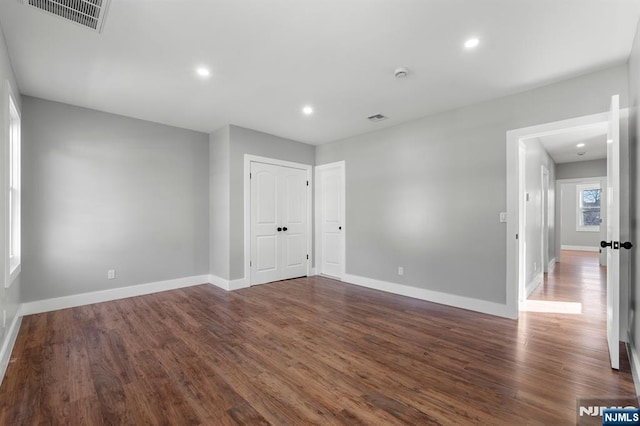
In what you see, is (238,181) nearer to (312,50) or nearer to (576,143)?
(312,50)

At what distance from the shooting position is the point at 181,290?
15.0 ft

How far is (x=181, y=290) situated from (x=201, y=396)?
9.81 feet

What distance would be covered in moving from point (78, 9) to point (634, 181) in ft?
14.9

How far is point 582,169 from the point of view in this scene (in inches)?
284

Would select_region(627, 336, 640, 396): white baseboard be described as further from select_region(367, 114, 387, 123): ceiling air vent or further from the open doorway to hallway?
select_region(367, 114, 387, 123): ceiling air vent

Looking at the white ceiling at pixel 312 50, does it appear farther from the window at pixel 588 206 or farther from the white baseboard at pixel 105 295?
the window at pixel 588 206

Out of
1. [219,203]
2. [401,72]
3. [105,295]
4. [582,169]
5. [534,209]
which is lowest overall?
[105,295]

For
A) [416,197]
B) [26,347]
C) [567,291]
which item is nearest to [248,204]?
[416,197]

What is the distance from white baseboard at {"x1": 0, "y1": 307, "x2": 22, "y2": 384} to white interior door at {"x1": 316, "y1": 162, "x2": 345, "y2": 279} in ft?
13.8

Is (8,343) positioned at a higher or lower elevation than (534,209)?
lower

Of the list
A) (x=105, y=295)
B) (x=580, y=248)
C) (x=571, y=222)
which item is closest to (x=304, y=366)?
(x=105, y=295)

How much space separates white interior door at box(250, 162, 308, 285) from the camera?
5004 millimetres

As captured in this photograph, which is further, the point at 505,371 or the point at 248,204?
the point at 248,204

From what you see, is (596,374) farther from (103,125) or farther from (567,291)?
(103,125)
